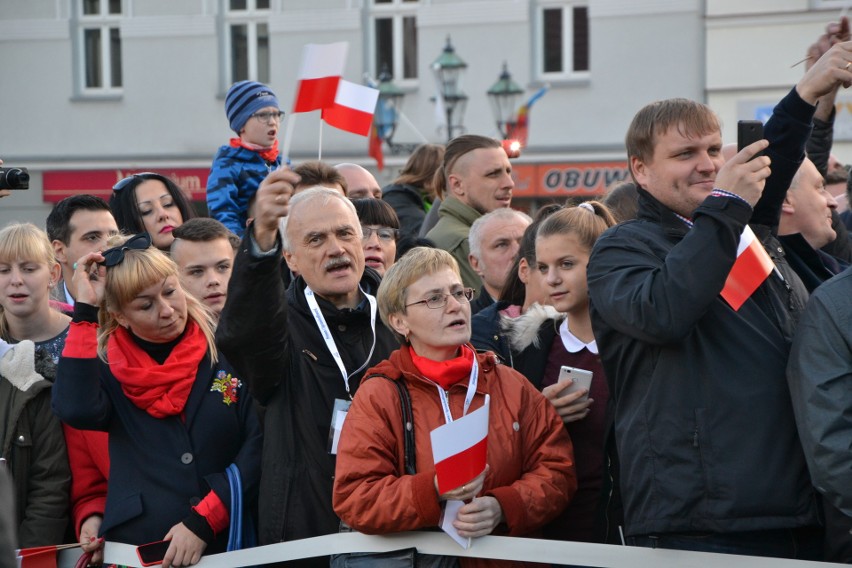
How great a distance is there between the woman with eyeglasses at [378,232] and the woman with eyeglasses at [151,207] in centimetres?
94

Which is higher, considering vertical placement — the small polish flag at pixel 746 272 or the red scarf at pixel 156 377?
the small polish flag at pixel 746 272

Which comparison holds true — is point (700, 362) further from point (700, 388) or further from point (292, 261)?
point (292, 261)

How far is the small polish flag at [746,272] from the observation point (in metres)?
3.47

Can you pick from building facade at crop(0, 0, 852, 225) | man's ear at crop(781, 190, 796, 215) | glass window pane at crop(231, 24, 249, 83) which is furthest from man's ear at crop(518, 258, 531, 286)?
glass window pane at crop(231, 24, 249, 83)

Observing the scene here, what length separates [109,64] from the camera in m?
22.5

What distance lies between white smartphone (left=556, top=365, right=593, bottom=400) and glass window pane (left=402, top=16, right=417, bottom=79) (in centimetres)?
1752

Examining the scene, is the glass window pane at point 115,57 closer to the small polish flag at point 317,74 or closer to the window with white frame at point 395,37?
the window with white frame at point 395,37

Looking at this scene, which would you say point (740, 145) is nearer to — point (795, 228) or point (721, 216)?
point (721, 216)

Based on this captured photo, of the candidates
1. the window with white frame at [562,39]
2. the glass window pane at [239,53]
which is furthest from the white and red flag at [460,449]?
the glass window pane at [239,53]

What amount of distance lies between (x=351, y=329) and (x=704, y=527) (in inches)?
61.4

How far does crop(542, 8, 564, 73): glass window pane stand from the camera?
20703 millimetres

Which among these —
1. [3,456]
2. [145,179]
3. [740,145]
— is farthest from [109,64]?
[740,145]

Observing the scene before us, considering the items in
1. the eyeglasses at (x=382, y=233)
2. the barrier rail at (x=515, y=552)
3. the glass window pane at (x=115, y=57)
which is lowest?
the barrier rail at (x=515, y=552)

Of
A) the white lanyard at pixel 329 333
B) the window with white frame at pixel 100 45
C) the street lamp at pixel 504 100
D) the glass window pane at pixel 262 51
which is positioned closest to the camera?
the white lanyard at pixel 329 333
